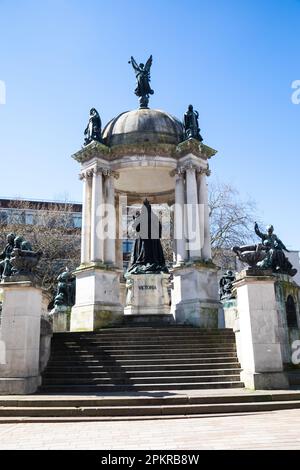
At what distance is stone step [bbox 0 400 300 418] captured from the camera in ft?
27.2

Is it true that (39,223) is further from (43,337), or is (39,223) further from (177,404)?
(177,404)

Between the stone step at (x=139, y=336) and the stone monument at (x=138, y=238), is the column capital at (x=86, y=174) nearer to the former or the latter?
the stone monument at (x=138, y=238)

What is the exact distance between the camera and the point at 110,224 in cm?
1833

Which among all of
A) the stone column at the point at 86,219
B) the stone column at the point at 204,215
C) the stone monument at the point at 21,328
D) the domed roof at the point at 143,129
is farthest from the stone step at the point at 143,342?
the domed roof at the point at 143,129

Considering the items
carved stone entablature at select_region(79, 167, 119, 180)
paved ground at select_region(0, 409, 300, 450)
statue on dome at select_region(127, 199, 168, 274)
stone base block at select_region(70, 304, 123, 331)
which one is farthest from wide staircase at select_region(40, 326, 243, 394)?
carved stone entablature at select_region(79, 167, 119, 180)

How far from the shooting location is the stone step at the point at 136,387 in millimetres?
10391

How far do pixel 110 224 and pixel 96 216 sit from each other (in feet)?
2.31

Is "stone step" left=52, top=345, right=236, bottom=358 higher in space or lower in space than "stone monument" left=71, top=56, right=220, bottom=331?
lower

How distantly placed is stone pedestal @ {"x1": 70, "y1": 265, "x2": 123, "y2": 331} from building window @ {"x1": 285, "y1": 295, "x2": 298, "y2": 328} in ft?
22.0

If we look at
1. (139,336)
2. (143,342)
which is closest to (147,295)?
(139,336)

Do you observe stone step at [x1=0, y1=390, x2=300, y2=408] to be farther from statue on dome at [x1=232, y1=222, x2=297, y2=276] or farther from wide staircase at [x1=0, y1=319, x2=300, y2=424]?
statue on dome at [x1=232, y1=222, x2=297, y2=276]

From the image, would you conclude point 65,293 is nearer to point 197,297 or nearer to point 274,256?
point 197,297
